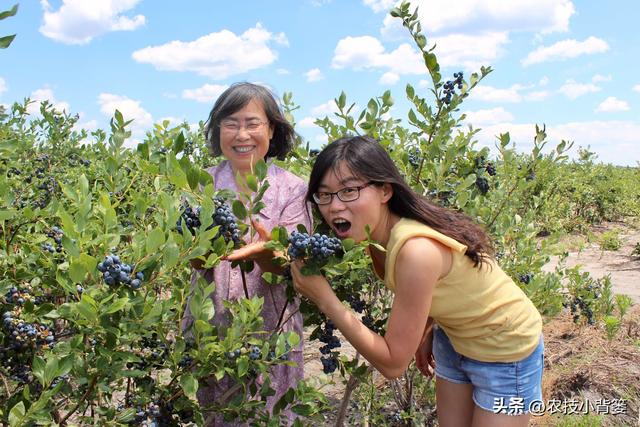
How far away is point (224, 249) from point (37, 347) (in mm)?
682

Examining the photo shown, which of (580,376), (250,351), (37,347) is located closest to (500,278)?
(250,351)

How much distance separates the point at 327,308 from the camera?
158cm

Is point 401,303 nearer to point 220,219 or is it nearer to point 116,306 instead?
point 220,219

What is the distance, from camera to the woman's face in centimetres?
190

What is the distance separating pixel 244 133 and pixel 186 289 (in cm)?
56

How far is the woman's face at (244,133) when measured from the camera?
6.23 ft

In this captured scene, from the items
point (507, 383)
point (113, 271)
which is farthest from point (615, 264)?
point (113, 271)

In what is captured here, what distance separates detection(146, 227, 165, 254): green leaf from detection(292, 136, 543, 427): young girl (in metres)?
0.41

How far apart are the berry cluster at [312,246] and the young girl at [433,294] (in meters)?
0.09

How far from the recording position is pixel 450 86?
7.41 feet

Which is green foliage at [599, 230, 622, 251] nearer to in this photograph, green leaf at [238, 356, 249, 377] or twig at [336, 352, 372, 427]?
twig at [336, 352, 372, 427]

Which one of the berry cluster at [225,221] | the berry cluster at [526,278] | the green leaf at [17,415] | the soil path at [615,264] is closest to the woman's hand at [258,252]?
the berry cluster at [225,221]

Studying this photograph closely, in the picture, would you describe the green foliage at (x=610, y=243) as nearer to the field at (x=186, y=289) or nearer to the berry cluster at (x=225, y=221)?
the field at (x=186, y=289)

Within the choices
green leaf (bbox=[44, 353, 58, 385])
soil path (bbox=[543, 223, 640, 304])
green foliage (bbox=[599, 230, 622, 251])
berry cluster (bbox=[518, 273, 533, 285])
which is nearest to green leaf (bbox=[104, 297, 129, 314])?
green leaf (bbox=[44, 353, 58, 385])
